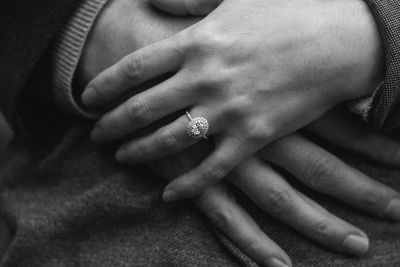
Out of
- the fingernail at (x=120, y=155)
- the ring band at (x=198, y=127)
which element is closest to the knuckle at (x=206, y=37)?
the ring band at (x=198, y=127)

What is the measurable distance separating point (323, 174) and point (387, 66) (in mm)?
184

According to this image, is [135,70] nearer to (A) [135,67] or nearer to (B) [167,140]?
(A) [135,67]

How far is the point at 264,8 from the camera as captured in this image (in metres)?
0.79

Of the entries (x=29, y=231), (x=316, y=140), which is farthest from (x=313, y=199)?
(x=29, y=231)

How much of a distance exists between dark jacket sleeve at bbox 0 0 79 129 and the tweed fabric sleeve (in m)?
0.49

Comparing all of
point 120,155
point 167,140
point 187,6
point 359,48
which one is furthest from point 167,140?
point 359,48

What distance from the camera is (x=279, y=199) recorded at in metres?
0.81

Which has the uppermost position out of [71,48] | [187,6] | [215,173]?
[187,6]

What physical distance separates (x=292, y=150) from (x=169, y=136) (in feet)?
0.62

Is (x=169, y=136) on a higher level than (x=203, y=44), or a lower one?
lower

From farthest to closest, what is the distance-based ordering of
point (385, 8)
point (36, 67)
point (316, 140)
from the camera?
point (36, 67)
point (316, 140)
point (385, 8)

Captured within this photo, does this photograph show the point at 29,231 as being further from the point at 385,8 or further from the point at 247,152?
the point at 385,8

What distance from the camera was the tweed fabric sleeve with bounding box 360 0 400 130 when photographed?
0.75 meters

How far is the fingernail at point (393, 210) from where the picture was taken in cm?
83
